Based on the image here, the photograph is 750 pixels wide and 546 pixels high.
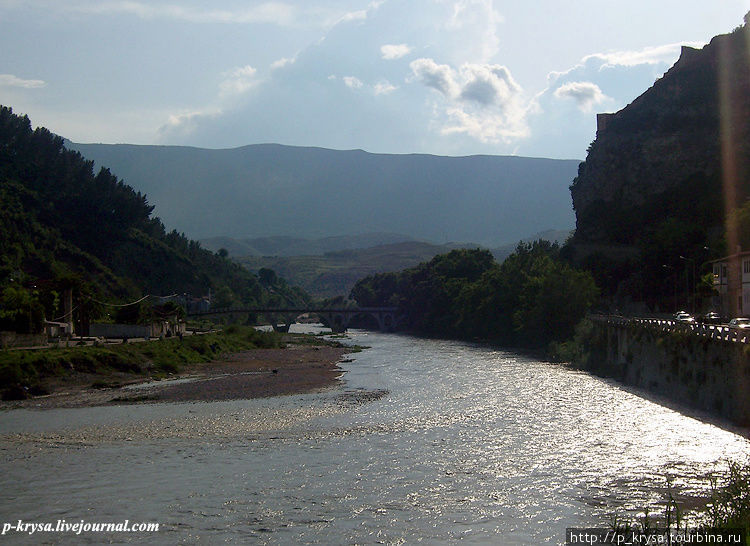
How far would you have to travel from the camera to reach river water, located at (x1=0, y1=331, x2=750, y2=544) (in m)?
26.5

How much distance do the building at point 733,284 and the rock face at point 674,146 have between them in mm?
42653

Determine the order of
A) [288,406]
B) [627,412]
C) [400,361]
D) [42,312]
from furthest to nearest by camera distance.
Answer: [400,361] → [42,312] → [288,406] → [627,412]

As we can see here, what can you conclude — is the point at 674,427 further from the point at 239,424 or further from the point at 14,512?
the point at 14,512

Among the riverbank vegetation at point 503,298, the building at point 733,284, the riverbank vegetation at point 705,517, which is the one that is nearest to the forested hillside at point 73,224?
the riverbank vegetation at point 503,298

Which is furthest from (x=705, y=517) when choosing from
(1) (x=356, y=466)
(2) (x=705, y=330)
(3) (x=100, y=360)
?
(3) (x=100, y=360)

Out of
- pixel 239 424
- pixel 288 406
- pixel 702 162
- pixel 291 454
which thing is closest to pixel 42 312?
pixel 288 406

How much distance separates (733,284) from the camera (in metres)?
85.6

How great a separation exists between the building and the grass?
184 feet

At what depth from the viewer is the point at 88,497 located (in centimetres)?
2939

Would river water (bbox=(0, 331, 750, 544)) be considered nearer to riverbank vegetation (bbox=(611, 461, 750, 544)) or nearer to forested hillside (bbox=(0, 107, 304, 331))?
riverbank vegetation (bbox=(611, 461, 750, 544))

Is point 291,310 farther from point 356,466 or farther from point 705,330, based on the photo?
point 356,466

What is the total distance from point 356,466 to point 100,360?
45.2 meters

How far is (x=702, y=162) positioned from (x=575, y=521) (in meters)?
127

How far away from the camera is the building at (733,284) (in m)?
80.6
